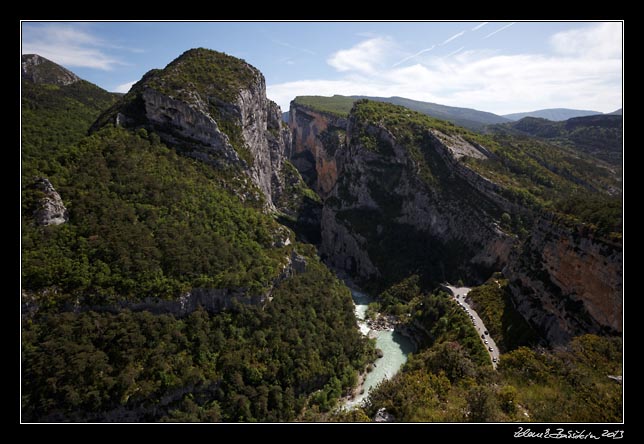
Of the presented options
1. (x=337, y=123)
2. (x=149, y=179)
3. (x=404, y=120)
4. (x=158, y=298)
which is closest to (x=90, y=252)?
(x=158, y=298)

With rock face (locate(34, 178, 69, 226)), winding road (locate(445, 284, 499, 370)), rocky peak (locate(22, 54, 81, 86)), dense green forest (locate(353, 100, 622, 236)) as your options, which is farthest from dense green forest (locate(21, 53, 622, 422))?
rocky peak (locate(22, 54, 81, 86))

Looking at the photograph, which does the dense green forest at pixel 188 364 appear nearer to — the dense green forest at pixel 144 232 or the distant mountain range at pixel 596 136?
the dense green forest at pixel 144 232

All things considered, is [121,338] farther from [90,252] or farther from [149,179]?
[149,179]

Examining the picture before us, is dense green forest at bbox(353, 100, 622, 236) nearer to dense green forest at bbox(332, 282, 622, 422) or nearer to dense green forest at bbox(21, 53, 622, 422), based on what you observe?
dense green forest at bbox(21, 53, 622, 422)

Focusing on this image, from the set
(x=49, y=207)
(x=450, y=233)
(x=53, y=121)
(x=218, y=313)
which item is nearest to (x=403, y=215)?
(x=450, y=233)

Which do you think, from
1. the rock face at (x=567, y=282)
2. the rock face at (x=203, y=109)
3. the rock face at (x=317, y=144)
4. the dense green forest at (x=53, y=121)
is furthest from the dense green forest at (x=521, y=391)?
the rock face at (x=317, y=144)
